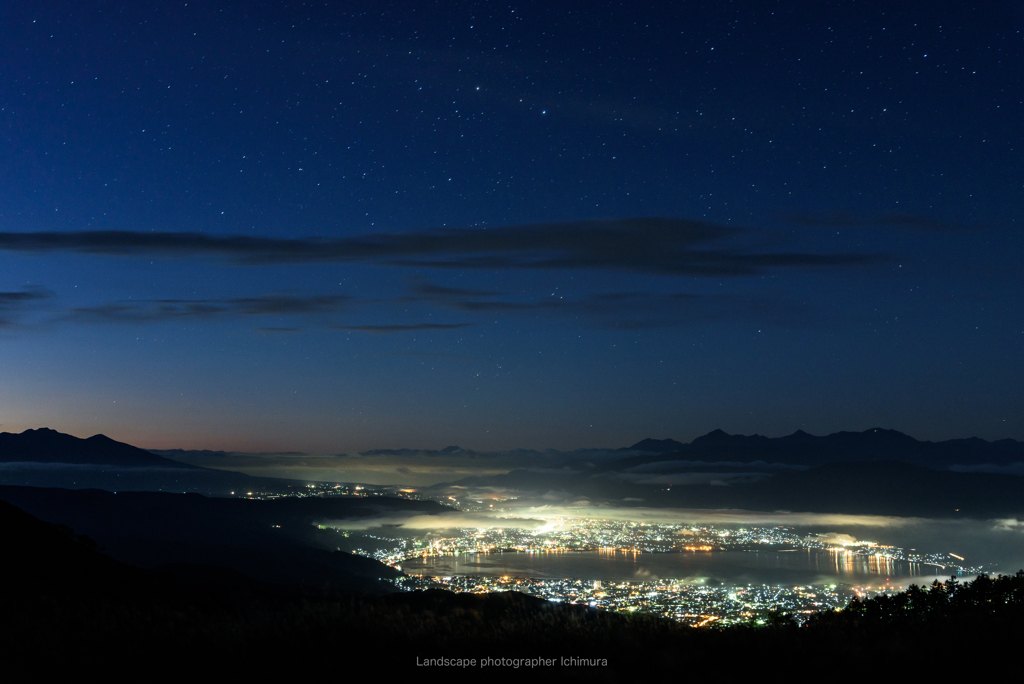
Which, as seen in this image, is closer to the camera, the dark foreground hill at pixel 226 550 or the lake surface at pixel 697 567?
the lake surface at pixel 697 567

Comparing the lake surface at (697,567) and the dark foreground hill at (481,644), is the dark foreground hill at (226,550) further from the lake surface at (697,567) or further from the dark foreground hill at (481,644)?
the dark foreground hill at (481,644)

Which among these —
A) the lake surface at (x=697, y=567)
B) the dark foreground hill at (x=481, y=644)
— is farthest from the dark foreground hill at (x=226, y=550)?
the dark foreground hill at (x=481, y=644)

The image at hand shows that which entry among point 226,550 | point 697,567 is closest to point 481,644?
point 697,567

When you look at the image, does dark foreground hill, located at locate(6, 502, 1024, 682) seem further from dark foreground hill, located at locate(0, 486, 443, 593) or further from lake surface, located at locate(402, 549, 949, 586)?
lake surface, located at locate(402, 549, 949, 586)

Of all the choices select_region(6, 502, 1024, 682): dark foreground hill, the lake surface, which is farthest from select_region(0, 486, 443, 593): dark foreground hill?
select_region(6, 502, 1024, 682): dark foreground hill

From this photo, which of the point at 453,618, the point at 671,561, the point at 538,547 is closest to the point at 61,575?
the point at 453,618

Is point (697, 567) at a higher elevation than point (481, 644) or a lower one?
lower

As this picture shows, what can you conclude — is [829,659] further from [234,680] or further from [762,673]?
[234,680]

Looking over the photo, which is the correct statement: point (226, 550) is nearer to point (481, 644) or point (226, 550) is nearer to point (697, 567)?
point (697, 567)
